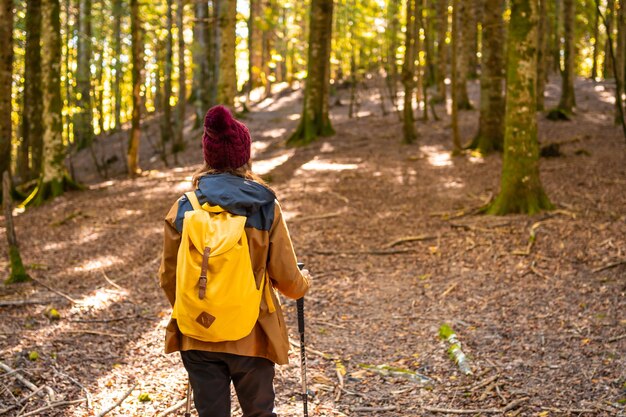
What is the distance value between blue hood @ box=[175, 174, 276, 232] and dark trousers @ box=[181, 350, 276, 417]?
2.03 ft

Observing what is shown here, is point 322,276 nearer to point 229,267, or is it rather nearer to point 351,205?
point 351,205

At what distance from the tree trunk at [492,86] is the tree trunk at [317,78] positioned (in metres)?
4.77

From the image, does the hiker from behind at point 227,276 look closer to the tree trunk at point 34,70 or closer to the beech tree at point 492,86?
the beech tree at point 492,86

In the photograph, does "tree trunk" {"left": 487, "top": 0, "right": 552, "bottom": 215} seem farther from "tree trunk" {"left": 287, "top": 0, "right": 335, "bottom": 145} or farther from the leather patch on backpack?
"tree trunk" {"left": 287, "top": 0, "right": 335, "bottom": 145}

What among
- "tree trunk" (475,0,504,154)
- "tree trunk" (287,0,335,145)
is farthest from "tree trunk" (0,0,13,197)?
"tree trunk" (475,0,504,154)

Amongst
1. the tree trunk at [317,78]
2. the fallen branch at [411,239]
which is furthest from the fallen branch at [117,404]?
the tree trunk at [317,78]

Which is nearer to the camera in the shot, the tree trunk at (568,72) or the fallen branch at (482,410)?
the fallen branch at (482,410)

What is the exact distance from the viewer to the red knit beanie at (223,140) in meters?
3.09

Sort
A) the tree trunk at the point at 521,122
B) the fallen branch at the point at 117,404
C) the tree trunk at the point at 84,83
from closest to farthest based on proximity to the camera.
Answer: the fallen branch at the point at 117,404 → the tree trunk at the point at 521,122 → the tree trunk at the point at 84,83

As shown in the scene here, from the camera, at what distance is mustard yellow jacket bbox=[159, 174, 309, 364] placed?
3025 mm

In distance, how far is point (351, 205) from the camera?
38.5 feet

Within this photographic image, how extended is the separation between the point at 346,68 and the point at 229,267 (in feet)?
124

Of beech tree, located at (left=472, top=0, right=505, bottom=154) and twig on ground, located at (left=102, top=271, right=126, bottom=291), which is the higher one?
beech tree, located at (left=472, top=0, right=505, bottom=154)

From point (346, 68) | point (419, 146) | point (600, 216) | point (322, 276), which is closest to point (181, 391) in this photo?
point (322, 276)
